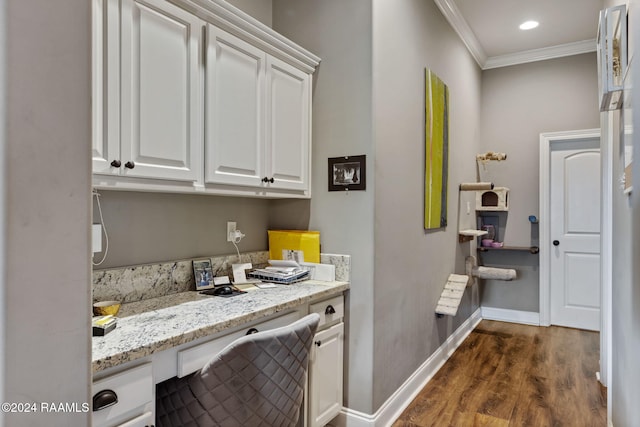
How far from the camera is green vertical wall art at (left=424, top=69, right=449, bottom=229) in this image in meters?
2.86

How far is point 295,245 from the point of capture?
229 centimetres

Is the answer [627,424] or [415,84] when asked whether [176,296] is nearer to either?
A: [627,424]

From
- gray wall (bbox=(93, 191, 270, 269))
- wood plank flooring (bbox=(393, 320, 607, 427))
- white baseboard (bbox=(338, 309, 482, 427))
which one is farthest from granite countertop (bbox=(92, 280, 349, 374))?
wood plank flooring (bbox=(393, 320, 607, 427))

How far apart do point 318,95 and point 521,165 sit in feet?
10.1

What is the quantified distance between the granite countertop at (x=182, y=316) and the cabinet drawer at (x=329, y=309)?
50mm

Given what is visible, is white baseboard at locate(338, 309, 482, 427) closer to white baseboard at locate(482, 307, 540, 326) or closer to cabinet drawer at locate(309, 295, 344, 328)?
cabinet drawer at locate(309, 295, 344, 328)

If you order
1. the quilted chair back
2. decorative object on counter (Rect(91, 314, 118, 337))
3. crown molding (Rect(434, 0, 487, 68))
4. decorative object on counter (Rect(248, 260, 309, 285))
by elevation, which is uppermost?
crown molding (Rect(434, 0, 487, 68))

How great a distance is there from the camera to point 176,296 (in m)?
1.78

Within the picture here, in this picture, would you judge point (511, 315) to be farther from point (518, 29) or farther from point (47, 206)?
point (47, 206)

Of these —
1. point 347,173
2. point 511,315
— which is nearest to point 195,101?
point 347,173

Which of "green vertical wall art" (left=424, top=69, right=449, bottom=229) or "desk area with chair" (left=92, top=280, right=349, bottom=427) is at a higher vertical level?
"green vertical wall art" (left=424, top=69, right=449, bottom=229)

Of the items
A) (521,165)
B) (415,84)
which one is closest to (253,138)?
(415,84)

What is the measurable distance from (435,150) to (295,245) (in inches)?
57.7

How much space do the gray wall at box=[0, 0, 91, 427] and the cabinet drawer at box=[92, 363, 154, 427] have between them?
43 cm
